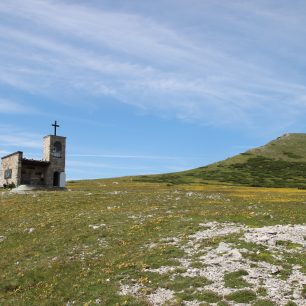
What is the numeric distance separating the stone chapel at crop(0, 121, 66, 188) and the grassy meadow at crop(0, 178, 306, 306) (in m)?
42.9

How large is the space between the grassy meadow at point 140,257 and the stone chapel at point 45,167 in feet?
141

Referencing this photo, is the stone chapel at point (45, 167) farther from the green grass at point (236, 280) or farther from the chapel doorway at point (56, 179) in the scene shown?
the green grass at point (236, 280)

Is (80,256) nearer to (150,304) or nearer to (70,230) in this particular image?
→ (70,230)

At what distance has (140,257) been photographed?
94.1 feet

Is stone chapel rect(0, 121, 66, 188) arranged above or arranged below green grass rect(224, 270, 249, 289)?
above

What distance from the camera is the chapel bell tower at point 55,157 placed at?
87375 mm

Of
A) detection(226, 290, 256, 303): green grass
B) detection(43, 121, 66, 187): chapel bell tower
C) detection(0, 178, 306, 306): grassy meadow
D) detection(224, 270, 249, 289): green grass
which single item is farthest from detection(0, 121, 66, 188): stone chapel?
detection(226, 290, 256, 303): green grass

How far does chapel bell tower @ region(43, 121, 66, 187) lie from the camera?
287ft

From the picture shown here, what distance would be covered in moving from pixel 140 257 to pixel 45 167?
63.0m

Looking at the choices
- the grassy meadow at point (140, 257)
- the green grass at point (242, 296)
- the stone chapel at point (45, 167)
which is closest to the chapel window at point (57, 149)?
the stone chapel at point (45, 167)

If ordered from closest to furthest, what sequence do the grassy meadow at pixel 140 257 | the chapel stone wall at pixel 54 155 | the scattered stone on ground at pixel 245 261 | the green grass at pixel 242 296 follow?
the green grass at pixel 242 296 → the scattered stone on ground at pixel 245 261 → the grassy meadow at pixel 140 257 → the chapel stone wall at pixel 54 155

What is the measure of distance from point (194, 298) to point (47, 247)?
46.5 feet

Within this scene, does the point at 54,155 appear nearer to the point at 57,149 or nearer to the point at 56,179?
the point at 57,149

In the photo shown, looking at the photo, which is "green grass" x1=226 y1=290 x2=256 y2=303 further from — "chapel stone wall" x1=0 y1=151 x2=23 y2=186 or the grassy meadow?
"chapel stone wall" x1=0 y1=151 x2=23 y2=186
